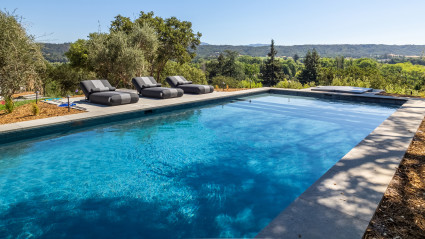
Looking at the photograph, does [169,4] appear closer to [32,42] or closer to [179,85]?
[179,85]

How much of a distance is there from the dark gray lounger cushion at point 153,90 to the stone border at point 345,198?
7766mm

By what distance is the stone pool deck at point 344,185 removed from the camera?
238cm

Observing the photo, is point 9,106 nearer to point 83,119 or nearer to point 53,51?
point 83,119

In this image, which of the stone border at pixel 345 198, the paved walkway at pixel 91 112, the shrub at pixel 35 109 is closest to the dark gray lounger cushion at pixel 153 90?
the paved walkway at pixel 91 112

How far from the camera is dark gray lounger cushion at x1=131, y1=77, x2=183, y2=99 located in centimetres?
1072

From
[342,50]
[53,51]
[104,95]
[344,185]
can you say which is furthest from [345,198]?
[342,50]

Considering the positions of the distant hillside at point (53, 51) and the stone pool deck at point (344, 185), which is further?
the distant hillside at point (53, 51)

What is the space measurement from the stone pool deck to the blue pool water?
0.51 meters

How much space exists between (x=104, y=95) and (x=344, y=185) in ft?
26.7

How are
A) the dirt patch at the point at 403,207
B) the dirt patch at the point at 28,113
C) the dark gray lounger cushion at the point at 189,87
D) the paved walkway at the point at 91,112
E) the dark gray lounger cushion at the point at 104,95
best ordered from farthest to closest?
the dark gray lounger cushion at the point at 189,87, the dark gray lounger cushion at the point at 104,95, the dirt patch at the point at 28,113, the paved walkway at the point at 91,112, the dirt patch at the point at 403,207

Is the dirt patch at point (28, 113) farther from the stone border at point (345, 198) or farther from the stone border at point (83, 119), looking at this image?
the stone border at point (345, 198)

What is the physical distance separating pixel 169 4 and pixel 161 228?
21.7 meters

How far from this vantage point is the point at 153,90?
10891 mm

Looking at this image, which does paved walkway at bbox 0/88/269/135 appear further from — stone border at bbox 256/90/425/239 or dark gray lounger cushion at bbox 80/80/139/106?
stone border at bbox 256/90/425/239
